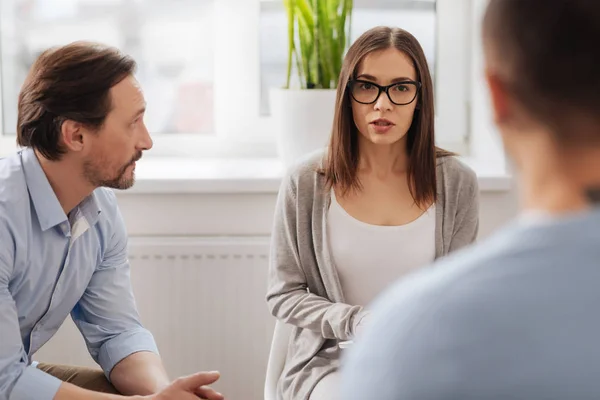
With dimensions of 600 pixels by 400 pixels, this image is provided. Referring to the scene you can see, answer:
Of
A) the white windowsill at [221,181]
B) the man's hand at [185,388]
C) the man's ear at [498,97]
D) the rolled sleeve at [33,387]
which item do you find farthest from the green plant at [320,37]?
the man's ear at [498,97]

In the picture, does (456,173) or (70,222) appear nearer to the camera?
(70,222)

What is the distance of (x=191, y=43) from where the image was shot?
254cm

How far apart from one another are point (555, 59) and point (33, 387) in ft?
4.12

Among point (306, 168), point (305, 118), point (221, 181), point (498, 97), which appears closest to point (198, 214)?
point (221, 181)

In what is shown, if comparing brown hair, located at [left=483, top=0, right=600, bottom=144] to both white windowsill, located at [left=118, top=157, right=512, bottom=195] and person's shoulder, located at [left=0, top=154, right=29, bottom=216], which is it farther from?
white windowsill, located at [left=118, top=157, right=512, bottom=195]

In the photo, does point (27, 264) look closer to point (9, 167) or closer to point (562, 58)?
point (9, 167)

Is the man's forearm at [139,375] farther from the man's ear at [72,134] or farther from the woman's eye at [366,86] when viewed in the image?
the woman's eye at [366,86]

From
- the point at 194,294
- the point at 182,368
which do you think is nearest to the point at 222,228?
the point at 194,294

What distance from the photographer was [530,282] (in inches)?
21.0

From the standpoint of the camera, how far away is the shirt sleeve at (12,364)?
5.04 feet

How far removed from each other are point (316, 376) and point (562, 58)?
1264 mm

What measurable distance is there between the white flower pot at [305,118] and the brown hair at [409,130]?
0.34 meters

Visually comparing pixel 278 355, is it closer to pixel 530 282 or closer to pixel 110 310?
pixel 110 310

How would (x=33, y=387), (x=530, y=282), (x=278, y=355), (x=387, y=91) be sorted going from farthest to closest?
(x=278, y=355)
(x=387, y=91)
(x=33, y=387)
(x=530, y=282)
